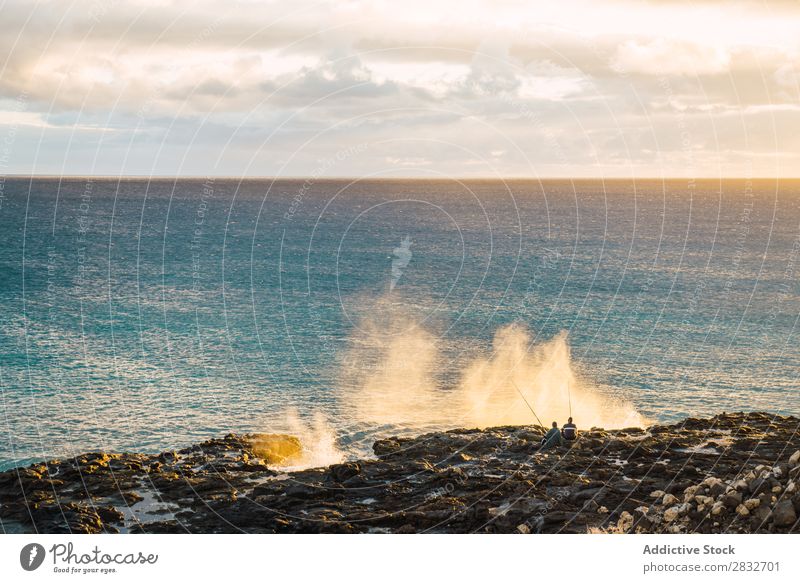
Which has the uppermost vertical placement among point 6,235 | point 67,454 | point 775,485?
point 6,235

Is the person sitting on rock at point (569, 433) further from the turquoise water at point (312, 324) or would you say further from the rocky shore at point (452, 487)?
the turquoise water at point (312, 324)

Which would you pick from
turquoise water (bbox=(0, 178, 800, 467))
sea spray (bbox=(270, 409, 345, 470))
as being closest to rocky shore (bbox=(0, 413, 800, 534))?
sea spray (bbox=(270, 409, 345, 470))

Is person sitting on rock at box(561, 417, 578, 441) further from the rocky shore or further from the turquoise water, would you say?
the turquoise water

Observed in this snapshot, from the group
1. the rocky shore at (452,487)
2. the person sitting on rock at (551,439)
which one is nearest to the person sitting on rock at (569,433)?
the person sitting on rock at (551,439)

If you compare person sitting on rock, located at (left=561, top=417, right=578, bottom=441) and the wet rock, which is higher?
person sitting on rock, located at (left=561, top=417, right=578, bottom=441)

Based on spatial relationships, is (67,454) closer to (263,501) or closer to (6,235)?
(263,501)

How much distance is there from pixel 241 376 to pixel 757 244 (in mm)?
146250

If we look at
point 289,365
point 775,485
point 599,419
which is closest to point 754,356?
point 599,419

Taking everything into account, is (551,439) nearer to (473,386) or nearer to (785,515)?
(785,515)

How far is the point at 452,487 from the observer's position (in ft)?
150

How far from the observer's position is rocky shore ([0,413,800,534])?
39.1 m

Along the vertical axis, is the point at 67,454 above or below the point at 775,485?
below

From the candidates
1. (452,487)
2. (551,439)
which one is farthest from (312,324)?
(452,487)

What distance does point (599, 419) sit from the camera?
225ft
